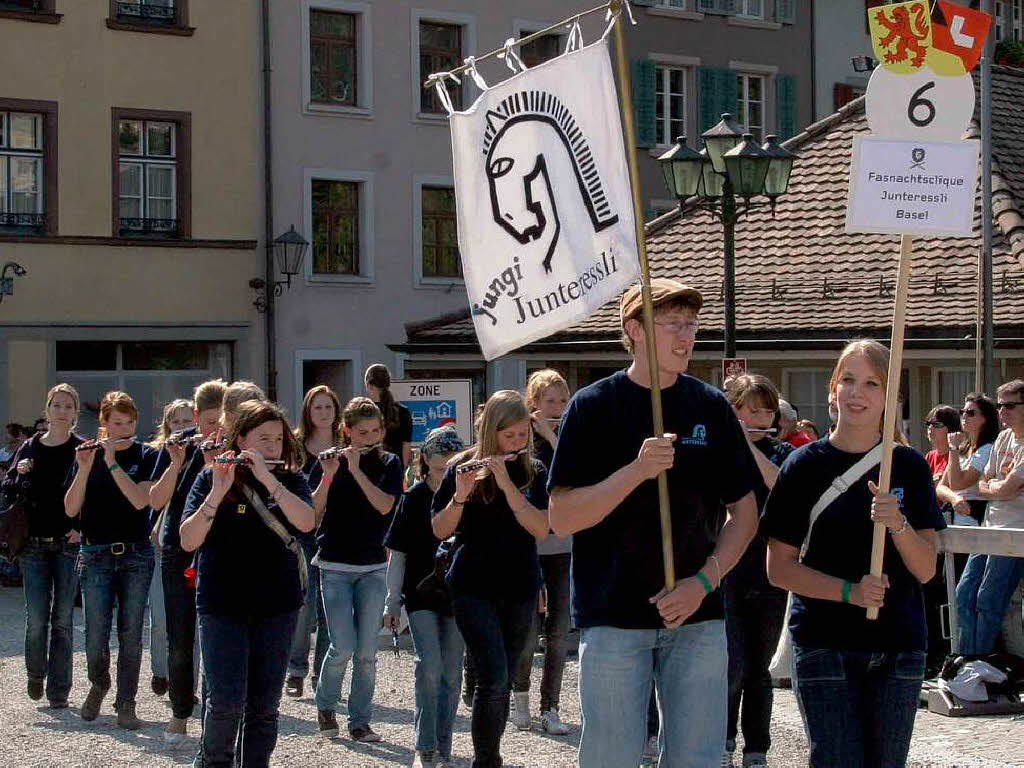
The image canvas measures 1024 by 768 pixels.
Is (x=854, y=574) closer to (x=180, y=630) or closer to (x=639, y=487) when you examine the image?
(x=639, y=487)

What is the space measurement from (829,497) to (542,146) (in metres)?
1.50

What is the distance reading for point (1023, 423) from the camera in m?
10.8

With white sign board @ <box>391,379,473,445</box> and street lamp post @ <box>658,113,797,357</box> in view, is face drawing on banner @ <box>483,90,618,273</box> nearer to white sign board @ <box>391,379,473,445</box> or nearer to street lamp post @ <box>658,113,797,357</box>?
street lamp post @ <box>658,113,797,357</box>

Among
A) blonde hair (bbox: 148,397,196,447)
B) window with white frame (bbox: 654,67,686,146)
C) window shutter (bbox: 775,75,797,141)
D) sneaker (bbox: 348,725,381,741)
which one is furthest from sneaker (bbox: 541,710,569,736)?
window shutter (bbox: 775,75,797,141)

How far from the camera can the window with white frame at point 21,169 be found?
28750 mm

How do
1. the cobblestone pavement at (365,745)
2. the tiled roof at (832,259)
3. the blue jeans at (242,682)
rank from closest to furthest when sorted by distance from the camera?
the blue jeans at (242,682), the cobblestone pavement at (365,745), the tiled roof at (832,259)

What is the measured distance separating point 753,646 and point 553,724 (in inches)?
72.0

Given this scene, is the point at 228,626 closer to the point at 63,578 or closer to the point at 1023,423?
the point at 63,578

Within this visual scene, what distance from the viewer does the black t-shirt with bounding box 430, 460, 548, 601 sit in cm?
784

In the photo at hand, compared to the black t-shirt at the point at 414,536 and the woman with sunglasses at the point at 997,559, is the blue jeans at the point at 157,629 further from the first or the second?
the woman with sunglasses at the point at 997,559

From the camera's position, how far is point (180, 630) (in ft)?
30.5

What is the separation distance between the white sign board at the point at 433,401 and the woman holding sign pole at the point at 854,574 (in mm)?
9983

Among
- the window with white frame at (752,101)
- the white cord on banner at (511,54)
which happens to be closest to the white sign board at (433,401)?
the white cord on banner at (511,54)

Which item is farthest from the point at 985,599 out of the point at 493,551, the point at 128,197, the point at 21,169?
the point at 128,197
